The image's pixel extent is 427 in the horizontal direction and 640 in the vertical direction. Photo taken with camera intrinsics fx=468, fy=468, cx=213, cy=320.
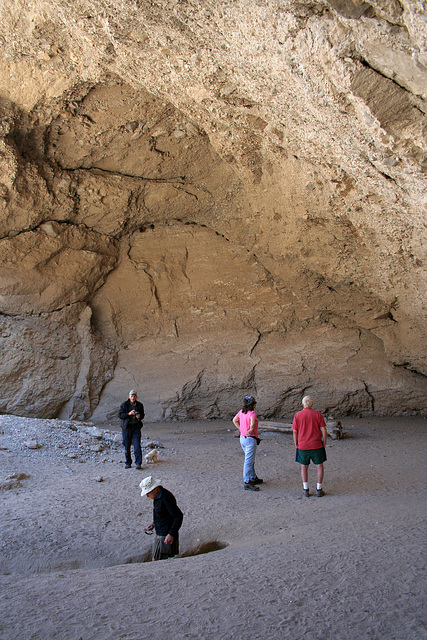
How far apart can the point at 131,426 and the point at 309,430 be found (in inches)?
108

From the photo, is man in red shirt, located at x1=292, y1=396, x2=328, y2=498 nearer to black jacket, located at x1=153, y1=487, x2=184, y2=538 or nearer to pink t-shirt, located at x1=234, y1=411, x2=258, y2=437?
pink t-shirt, located at x1=234, y1=411, x2=258, y2=437

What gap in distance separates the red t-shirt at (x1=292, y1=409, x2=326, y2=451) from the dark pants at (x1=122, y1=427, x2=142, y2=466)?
2.47 metres

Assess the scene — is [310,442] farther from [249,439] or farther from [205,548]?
[205,548]

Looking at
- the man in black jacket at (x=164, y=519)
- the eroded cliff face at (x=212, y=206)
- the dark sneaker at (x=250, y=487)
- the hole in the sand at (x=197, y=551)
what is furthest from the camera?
the dark sneaker at (x=250, y=487)

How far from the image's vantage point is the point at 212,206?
1039 cm

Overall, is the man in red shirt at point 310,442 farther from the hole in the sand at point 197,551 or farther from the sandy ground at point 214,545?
the hole in the sand at point 197,551

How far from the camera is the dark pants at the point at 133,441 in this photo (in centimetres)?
664

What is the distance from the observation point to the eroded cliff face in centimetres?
486

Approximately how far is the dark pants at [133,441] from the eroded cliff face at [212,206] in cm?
390

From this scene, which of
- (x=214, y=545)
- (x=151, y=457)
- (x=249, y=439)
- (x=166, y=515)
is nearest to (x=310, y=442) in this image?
(x=249, y=439)

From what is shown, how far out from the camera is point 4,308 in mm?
10273

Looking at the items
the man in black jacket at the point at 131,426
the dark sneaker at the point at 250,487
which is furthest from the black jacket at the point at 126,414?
the dark sneaker at the point at 250,487

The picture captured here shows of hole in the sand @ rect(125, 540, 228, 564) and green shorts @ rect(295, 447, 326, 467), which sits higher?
green shorts @ rect(295, 447, 326, 467)

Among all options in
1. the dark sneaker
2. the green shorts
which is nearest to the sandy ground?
the dark sneaker
